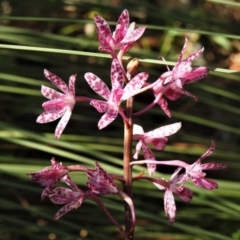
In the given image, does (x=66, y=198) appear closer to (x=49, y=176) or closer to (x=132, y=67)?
(x=49, y=176)

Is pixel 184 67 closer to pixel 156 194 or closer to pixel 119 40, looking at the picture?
pixel 119 40

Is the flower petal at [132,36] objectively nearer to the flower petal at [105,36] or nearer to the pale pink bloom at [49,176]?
the flower petal at [105,36]

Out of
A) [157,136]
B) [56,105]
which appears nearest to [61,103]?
[56,105]

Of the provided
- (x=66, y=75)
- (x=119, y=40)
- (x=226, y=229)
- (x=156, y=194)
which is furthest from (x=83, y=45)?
(x=119, y=40)

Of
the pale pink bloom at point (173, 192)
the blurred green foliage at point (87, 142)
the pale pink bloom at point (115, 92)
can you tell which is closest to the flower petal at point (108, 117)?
the pale pink bloom at point (115, 92)

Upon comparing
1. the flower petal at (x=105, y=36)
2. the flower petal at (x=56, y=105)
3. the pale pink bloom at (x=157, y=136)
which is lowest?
the pale pink bloom at (x=157, y=136)

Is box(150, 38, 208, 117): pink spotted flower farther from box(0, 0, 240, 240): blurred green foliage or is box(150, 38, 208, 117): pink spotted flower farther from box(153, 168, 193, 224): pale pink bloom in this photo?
box(0, 0, 240, 240): blurred green foliage

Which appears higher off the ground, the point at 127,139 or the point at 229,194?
the point at 127,139
